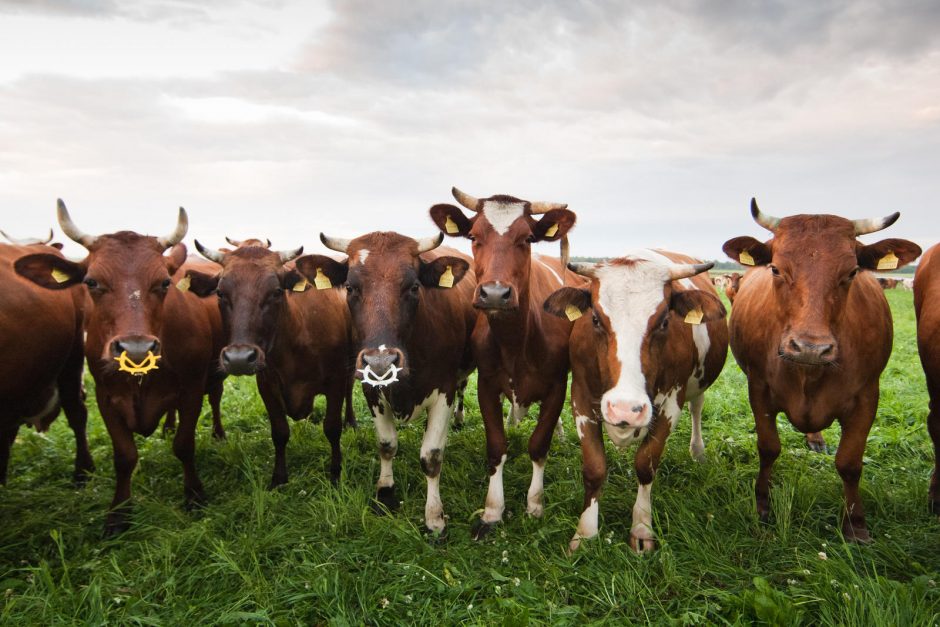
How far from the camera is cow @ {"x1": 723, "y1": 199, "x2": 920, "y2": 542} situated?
416cm

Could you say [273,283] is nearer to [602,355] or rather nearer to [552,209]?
[552,209]

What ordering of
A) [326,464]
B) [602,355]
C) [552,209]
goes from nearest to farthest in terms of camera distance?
[602,355] < [552,209] < [326,464]

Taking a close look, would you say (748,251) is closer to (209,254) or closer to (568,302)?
(568,302)

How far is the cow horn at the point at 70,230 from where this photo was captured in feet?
16.3

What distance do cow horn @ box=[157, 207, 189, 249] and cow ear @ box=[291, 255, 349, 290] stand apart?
1.11 meters

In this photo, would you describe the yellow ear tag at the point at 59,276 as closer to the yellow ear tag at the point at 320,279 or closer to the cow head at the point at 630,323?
the yellow ear tag at the point at 320,279

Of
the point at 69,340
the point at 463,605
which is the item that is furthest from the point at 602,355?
the point at 69,340

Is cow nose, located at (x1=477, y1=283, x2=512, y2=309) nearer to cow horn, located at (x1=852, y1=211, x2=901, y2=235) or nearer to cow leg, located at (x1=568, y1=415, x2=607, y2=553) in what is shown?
cow leg, located at (x1=568, y1=415, x2=607, y2=553)

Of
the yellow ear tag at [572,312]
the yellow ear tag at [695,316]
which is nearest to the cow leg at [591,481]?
the yellow ear tag at [572,312]

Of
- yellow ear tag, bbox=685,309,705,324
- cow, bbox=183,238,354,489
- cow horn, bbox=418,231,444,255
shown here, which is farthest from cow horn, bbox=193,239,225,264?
yellow ear tag, bbox=685,309,705,324

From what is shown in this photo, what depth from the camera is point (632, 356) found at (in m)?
4.11

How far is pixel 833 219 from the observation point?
442 cm

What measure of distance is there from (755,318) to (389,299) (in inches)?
122

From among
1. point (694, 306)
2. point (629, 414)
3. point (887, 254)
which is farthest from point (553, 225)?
point (887, 254)
